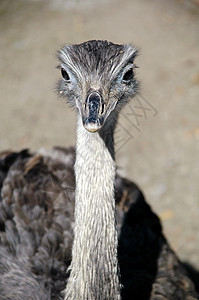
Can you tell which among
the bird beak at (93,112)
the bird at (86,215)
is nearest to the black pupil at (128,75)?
the bird at (86,215)

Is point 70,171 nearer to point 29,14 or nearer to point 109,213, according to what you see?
point 109,213

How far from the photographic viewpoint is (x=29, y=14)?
24.7 ft

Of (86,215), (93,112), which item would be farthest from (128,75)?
(86,215)

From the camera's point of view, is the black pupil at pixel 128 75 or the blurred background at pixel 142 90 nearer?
the black pupil at pixel 128 75

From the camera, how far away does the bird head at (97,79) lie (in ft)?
7.35

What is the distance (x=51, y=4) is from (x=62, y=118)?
2608 mm

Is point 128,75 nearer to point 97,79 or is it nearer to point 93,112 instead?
point 97,79

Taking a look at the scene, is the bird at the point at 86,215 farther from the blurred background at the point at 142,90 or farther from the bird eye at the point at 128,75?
the blurred background at the point at 142,90

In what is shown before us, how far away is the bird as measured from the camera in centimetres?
241

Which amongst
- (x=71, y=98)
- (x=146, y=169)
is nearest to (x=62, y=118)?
(x=146, y=169)

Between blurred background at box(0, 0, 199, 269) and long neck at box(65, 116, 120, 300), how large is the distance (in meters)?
1.68

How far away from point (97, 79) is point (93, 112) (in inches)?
8.3

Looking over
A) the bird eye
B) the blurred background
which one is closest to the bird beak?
the bird eye

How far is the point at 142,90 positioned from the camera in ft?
19.7
